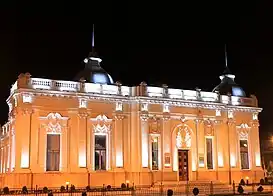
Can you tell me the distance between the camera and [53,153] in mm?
29641

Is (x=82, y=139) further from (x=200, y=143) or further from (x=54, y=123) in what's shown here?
(x=200, y=143)

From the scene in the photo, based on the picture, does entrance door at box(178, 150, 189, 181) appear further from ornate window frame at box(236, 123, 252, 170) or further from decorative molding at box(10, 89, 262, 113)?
ornate window frame at box(236, 123, 252, 170)

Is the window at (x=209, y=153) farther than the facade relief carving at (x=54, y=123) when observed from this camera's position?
Yes

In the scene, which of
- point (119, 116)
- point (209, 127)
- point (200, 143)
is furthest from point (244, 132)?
point (119, 116)

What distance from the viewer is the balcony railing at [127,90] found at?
29631 millimetres

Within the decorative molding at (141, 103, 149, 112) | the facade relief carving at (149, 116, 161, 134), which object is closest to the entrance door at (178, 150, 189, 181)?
the facade relief carving at (149, 116, 161, 134)

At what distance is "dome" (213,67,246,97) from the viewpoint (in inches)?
1561

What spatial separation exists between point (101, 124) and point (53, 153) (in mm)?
4342

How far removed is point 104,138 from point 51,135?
426cm

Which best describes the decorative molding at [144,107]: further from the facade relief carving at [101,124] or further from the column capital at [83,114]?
the column capital at [83,114]

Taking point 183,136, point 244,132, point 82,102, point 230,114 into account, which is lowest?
point 183,136

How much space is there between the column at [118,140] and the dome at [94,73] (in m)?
3.61

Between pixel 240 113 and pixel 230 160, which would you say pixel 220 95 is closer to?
pixel 240 113

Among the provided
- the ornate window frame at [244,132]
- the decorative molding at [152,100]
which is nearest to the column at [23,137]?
the decorative molding at [152,100]
